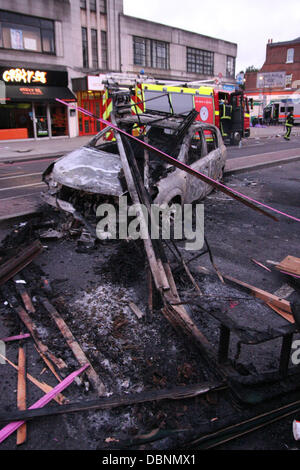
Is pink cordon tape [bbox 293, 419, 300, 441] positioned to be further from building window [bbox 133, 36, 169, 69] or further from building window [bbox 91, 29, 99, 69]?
building window [bbox 133, 36, 169, 69]

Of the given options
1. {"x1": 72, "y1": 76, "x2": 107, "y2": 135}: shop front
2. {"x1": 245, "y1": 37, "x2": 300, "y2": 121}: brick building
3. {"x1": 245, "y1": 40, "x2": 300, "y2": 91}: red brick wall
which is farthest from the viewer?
{"x1": 245, "y1": 40, "x2": 300, "y2": 91}: red brick wall

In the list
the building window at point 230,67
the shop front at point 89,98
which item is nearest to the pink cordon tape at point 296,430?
the shop front at point 89,98

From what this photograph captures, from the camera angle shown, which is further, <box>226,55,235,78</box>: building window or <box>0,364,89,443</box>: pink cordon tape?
<box>226,55,235,78</box>: building window

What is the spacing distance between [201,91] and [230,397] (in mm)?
18622

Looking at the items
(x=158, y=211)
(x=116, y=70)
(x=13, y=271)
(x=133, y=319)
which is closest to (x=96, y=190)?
(x=158, y=211)

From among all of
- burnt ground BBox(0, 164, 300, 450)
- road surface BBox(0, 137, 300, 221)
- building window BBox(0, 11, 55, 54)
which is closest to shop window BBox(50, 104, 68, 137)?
building window BBox(0, 11, 55, 54)

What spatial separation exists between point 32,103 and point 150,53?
1217 cm

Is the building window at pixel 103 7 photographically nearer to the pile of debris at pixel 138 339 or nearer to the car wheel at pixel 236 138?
the car wheel at pixel 236 138

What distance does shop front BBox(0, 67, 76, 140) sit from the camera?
22.5 metres

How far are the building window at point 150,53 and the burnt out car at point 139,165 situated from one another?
Answer: 24.8 meters

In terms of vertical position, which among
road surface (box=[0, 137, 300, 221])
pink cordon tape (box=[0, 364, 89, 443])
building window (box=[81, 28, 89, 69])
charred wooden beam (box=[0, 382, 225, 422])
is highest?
building window (box=[81, 28, 89, 69])

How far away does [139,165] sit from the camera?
6949 millimetres

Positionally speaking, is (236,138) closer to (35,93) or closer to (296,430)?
(35,93)

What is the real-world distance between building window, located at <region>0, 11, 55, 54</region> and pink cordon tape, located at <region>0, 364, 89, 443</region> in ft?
80.1
